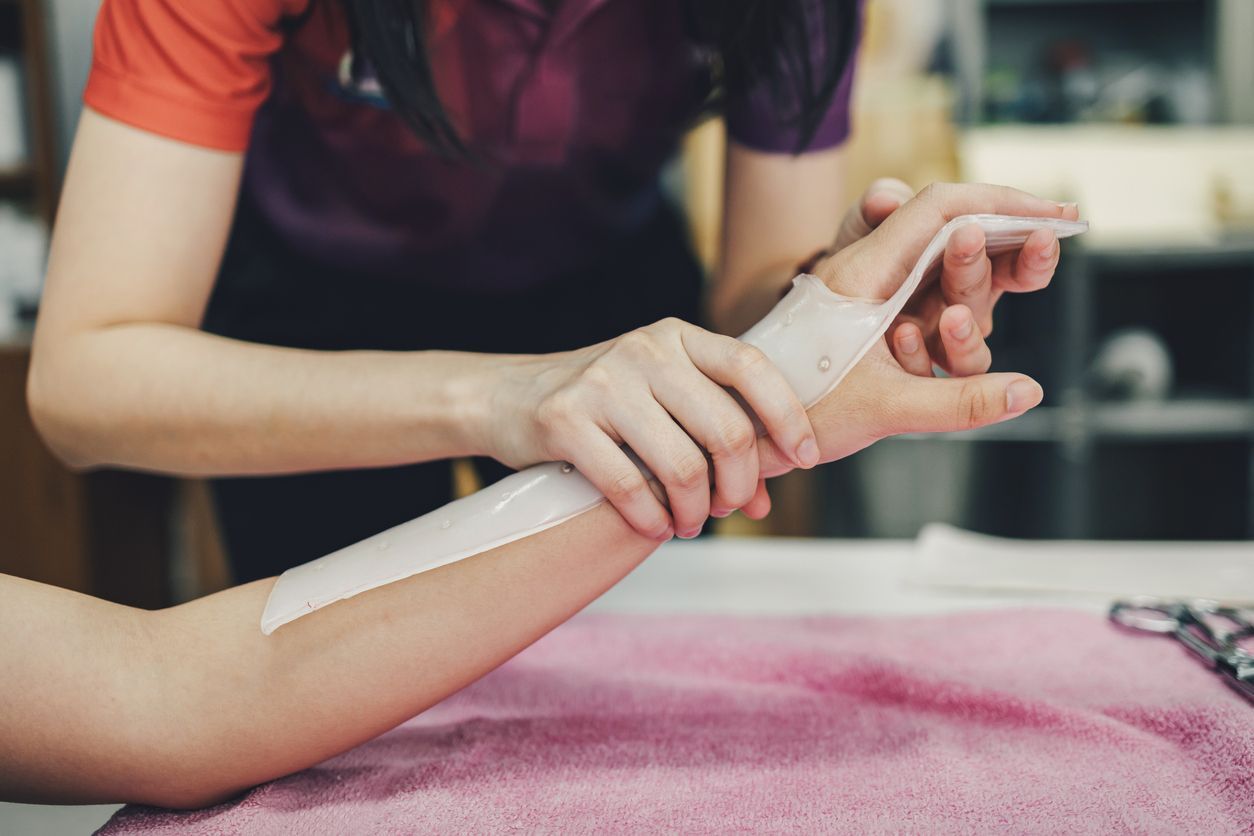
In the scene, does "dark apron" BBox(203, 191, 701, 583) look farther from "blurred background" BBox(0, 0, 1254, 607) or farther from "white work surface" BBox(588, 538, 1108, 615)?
"blurred background" BBox(0, 0, 1254, 607)

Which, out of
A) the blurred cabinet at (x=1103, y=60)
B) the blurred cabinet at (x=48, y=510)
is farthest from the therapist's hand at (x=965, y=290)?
the blurred cabinet at (x=1103, y=60)

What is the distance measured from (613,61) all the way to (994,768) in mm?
630

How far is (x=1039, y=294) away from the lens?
6.90 ft

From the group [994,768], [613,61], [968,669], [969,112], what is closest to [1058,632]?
[968,669]

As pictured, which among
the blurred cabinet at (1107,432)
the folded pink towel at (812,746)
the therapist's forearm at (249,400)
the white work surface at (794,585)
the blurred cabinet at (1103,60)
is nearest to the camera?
the folded pink towel at (812,746)

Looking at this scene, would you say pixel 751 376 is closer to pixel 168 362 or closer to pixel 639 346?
pixel 639 346

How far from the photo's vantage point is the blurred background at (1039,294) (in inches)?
78.4

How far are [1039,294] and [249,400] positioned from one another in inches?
72.7

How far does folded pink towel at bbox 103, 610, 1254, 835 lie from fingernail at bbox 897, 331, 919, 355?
0.66 ft

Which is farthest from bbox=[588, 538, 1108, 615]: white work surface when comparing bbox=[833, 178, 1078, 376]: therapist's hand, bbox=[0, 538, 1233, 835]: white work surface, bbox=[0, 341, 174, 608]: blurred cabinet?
bbox=[0, 341, 174, 608]: blurred cabinet

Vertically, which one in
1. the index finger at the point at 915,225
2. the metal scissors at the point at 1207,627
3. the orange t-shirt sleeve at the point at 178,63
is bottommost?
the metal scissors at the point at 1207,627

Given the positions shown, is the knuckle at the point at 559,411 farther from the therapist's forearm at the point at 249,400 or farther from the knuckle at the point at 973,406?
the knuckle at the point at 973,406

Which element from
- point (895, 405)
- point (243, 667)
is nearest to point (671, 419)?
point (895, 405)

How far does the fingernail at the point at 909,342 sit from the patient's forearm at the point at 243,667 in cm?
18
